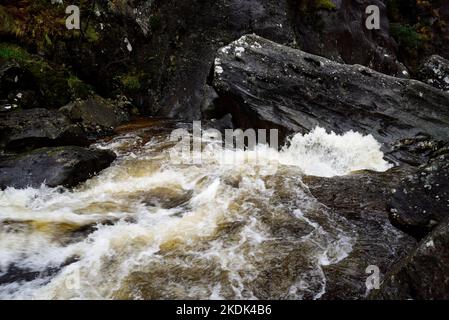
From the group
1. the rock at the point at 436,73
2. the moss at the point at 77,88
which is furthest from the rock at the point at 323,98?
the moss at the point at 77,88

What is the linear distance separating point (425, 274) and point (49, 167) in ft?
17.2

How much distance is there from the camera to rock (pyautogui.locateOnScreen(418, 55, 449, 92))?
10.5m

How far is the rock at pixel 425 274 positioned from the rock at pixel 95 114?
7.25 m

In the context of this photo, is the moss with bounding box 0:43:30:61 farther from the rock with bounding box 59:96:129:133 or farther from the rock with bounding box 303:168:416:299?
the rock with bounding box 303:168:416:299

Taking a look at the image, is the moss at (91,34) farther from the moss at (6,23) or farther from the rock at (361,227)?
the rock at (361,227)

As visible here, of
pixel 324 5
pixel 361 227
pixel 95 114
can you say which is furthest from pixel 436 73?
pixel 95 114

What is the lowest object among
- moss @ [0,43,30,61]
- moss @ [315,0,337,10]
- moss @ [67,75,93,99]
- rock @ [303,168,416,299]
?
rock @ [303,168,416,299]

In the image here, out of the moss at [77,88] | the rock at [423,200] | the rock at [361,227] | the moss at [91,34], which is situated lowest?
the rock at [361,227]

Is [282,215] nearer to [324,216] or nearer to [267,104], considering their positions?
[324,216]

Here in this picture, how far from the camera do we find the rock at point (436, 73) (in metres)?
10.5

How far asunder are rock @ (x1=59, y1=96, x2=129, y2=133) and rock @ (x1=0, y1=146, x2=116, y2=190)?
2.39 m

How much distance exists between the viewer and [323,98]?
8.41 metres

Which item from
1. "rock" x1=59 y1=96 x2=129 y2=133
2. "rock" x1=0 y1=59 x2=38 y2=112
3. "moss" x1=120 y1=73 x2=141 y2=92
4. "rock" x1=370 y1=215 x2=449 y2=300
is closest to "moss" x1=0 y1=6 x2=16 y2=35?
"rock" x1=0 y1=59 x2=38 y2=112

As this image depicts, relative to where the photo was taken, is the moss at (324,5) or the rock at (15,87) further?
the moss at (324,5)
